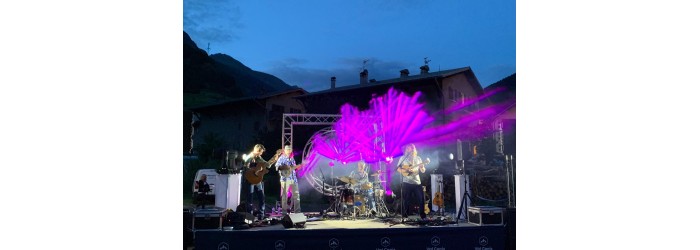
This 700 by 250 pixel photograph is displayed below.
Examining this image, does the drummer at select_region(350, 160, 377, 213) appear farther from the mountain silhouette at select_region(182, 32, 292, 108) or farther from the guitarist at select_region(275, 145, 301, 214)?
the mountain silhouette at select_region(182, 32, 292, 108)

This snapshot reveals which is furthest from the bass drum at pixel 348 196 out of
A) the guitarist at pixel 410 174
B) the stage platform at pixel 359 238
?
the stage platform at pixel 359 238

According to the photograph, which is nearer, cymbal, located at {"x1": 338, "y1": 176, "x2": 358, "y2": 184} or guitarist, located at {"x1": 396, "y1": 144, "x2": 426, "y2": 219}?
guitarist, located at {"x1": 396, "y1": 144, "x2": 426, "y2": 219}

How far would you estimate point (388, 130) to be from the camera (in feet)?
28.4

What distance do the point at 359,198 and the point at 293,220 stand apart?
1913 millimetres

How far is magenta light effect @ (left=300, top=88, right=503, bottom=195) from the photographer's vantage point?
8.57m

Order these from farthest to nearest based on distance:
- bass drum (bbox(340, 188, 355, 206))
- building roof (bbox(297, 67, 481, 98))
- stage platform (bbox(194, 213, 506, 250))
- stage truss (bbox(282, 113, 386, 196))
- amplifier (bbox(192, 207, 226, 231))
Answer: building roof (bbox(297, 67, 481, 98)), stage truss (bbox(282, 113, 386, 196)), bass drum (bbox(340, 188, 355, 206)), amplifier (bbox(192, 207, 226, 231)), stage platform (bbox(194, 213, 506, 250))

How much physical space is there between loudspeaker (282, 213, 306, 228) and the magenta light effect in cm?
238

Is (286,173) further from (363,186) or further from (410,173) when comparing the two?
(410,173)

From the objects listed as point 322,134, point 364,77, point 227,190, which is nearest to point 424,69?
point 364,77

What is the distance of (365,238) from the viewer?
19.3ft

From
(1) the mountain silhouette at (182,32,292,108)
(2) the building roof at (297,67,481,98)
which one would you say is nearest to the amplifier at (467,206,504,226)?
(2) the building roof at (297,67,481,98)

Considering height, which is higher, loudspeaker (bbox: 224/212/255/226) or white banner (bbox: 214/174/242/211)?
white banner (bbox: 214/174/242/211)

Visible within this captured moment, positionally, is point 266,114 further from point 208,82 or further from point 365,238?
point 365,238
